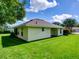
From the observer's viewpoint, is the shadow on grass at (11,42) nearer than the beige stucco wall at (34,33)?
Yes

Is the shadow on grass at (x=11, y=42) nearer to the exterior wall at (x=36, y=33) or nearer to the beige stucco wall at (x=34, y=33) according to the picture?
the beige stucco wall at (x=34, y=33)

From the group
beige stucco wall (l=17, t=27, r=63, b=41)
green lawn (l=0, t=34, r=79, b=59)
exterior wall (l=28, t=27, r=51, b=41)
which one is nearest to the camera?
green lawn (l=0, t=34, r=79, b=59)

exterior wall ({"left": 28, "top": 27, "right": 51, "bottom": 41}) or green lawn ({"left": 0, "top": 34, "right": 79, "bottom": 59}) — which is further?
exterior wall ({"left": 28, "top": 27, "right": 51, "bottom": 41})

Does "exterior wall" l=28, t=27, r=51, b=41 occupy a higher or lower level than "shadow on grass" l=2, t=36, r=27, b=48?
higher

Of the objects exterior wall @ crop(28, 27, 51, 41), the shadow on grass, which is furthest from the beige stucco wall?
the shadow on grass

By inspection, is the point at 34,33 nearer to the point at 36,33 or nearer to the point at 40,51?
the point at 36,33

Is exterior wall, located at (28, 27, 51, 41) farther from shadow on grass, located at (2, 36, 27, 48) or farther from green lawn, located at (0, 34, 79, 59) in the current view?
green lawn, located at (0, 34, 79, 59)

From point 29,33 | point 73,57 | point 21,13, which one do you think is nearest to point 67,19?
point 21,13

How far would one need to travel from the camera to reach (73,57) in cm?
887

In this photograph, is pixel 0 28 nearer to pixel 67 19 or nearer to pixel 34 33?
pixel 34 33

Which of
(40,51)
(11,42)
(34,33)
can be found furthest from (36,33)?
(40,51)

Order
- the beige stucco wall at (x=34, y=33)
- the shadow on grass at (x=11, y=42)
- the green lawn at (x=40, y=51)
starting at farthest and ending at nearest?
the beige stucco wall at (x=34, y=33) < the shadow on grass at (x=11, y=42) < the green lawn at (x=40, y=51)

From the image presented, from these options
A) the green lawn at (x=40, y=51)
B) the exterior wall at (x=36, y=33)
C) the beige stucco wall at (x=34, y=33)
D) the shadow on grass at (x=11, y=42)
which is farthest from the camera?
the exterior wall at (x=36, y=33)

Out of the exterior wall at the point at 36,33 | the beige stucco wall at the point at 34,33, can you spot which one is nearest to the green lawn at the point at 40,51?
the beige stucco wall at the point at 34,33
